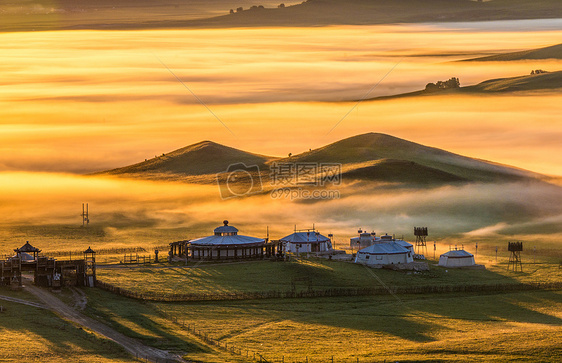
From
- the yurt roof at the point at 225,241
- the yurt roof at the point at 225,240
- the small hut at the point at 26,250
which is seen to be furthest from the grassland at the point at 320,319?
the small hut at the point at 26,250

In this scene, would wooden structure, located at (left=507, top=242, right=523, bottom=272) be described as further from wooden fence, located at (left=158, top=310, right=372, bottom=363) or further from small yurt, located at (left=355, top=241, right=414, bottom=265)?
wooden fence, located at (left=158, top=310, right=372, bottom=363)

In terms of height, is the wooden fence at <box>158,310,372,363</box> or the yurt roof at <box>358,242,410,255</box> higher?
the yurt roof at <box>358,242,410,255</box>

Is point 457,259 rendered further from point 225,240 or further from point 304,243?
point 225,240

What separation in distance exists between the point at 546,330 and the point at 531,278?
3862 centimetres

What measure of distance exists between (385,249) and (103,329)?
64502mm

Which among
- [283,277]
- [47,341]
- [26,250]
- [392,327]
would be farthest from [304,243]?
[47,341]

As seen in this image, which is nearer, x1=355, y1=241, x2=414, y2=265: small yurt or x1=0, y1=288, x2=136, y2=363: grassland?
x1=0, y1=288, x2=136, y2=363: grassland

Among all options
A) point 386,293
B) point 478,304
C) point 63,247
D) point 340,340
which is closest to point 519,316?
point 478,304

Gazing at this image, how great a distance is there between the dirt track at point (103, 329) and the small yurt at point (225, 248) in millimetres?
36762

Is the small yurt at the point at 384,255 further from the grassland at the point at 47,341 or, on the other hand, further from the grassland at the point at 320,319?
the grassland at the point at 47,341

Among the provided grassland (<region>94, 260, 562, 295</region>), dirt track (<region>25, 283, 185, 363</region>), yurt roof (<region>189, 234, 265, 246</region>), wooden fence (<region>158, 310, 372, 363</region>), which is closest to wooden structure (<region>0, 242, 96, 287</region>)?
dirt track (<region>25, 283, 185, 363</region>)

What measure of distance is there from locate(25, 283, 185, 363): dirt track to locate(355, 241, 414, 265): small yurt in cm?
5562

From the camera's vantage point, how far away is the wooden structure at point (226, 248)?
167500 millimetres

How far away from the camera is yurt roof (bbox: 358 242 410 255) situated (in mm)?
167125
